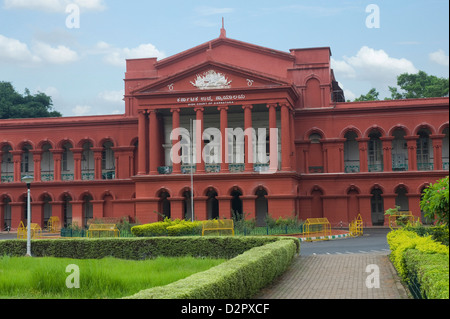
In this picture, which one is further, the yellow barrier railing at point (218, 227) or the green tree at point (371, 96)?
the green tree at point (371, 96)

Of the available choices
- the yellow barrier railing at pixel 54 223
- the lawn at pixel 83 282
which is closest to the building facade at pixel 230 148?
the yellow barrier railing at pixel 54 223

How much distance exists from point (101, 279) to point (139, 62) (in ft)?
101

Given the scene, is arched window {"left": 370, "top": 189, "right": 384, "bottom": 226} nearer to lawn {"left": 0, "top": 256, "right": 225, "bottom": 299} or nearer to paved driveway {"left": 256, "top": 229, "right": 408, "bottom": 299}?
paved driveway {"left": 256, "top": 229, "right": 408, "bottom": 299}

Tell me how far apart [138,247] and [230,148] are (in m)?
18.4

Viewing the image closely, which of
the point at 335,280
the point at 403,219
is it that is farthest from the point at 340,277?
the point at 403,219

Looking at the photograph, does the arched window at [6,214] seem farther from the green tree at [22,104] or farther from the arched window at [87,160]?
the green tree at [22,104]

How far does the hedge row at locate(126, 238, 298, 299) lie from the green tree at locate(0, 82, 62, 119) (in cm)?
5208

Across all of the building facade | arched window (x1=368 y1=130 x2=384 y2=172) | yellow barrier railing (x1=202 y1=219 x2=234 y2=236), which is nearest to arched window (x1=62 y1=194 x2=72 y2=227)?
the building facade

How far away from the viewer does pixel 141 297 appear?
8.70 meters

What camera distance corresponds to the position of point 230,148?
3881 centimetres

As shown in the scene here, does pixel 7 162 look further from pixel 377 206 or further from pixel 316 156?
pixel 377 206

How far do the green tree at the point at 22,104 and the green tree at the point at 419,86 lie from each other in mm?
40923

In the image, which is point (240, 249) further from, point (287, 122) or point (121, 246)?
point (287, 122)

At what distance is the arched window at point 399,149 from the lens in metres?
39.5
